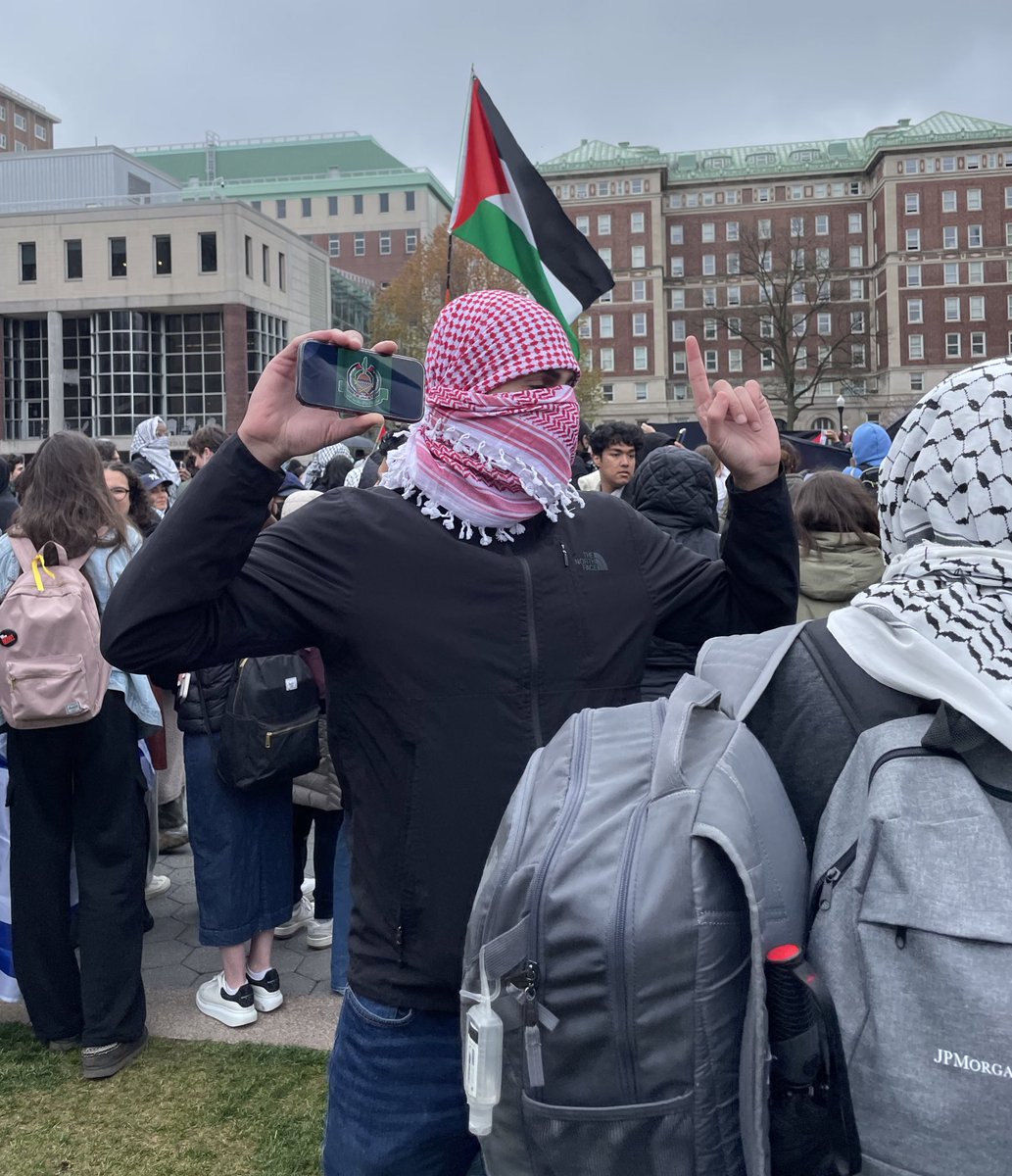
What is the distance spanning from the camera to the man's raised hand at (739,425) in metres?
2.03

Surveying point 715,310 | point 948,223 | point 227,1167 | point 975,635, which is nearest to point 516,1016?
point 975,635

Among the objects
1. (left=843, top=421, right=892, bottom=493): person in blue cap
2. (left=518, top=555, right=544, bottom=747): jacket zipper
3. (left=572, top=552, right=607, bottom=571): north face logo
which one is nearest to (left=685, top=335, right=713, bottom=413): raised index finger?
(left=572, top=552, right=607, bottom=571): north face logo

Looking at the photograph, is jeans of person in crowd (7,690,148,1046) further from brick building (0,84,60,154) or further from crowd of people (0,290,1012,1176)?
brick building (0,84,60,154)

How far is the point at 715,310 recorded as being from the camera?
260ft

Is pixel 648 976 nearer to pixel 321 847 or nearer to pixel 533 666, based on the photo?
pixel 533 666

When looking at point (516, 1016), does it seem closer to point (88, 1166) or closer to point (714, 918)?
point (714, 918)

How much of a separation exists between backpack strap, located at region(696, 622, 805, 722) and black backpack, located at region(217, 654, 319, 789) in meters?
2.78

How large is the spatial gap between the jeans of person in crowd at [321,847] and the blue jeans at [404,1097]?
2756 millimetres

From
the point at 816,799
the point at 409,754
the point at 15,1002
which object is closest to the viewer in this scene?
the point at 816,799

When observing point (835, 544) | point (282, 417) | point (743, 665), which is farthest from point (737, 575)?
point (835, 544)

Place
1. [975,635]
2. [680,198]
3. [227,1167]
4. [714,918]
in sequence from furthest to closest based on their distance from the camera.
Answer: [680,198], [227,1167], [975,635], [714,918]

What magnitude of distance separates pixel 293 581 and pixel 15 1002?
3.59m

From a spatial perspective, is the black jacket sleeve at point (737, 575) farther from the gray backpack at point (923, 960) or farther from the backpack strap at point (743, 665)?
the gray backpack at point (923, 960)

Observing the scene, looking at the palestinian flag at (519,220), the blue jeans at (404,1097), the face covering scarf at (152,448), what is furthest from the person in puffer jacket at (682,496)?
the face covering scarf at (152,448)
